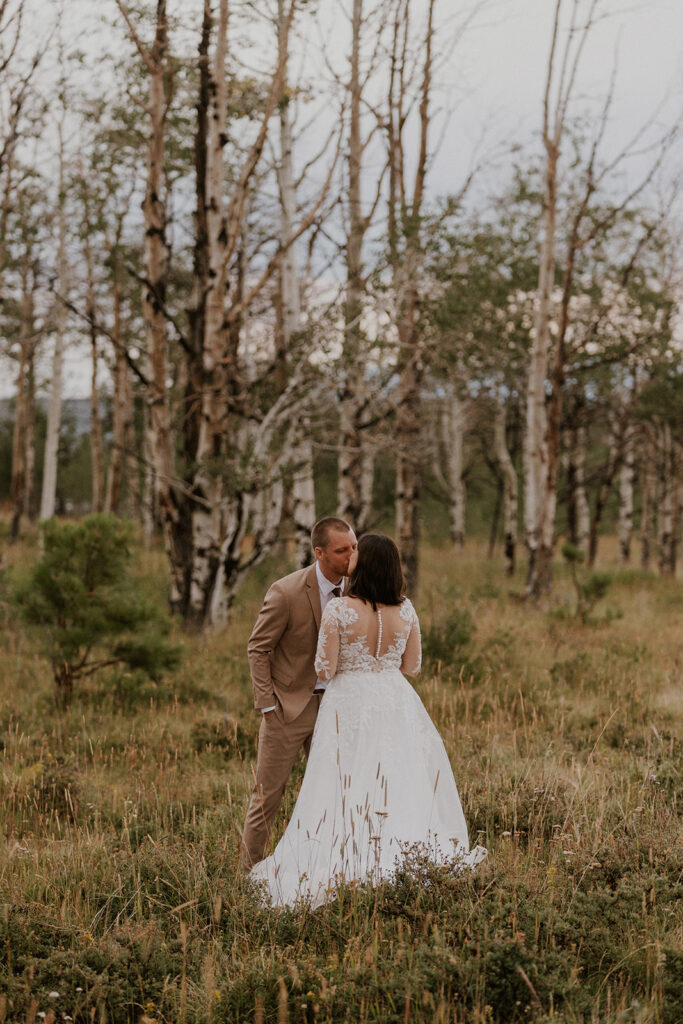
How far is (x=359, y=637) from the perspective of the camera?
405cm

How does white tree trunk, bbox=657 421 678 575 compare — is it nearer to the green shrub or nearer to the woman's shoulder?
the green shrub

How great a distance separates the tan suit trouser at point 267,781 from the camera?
416 centimetres

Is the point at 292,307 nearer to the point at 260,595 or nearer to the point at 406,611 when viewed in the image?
the point at 260,595

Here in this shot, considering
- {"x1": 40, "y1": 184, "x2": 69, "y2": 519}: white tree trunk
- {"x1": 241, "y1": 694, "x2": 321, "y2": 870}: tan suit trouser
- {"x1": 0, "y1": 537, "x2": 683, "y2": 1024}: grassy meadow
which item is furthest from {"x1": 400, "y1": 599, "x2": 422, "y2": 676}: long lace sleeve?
{"x1": 40, "y1": 184, "x2": 69, "y2": 519}: white tree trunk

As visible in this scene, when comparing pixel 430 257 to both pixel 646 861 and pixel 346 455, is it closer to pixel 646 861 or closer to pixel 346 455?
pixel 346 455

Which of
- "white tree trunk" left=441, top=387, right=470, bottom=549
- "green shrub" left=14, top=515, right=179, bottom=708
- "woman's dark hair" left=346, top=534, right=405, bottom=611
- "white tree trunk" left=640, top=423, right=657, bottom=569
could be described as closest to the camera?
"woman's dark hair" left=346, top=534, right=405, bottom=611

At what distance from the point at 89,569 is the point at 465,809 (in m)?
4.45

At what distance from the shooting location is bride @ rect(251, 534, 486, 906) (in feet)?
12.8

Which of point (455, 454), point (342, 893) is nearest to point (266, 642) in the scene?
point (342, 893)

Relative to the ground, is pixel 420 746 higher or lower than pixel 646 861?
higher

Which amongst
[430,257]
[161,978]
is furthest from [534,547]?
[161,978]

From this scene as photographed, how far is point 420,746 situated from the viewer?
413 cm

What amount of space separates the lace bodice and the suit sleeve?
0.24m

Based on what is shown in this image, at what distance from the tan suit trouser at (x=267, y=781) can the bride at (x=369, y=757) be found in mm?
114
